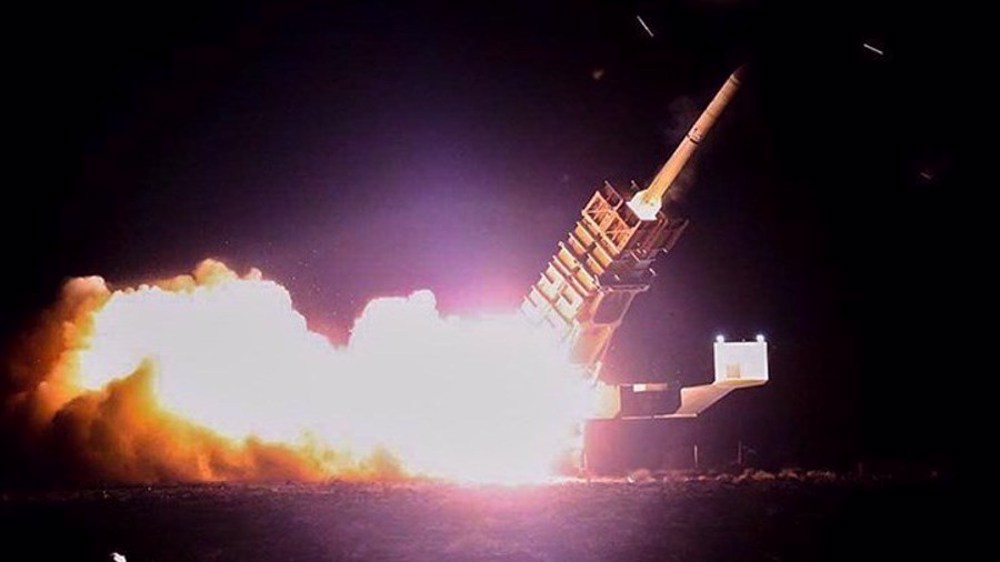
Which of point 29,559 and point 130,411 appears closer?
point 29,559

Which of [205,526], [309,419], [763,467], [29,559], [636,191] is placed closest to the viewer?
[29,559]

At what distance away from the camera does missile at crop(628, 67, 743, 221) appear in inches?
1556

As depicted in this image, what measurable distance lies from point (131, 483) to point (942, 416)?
3475 cm

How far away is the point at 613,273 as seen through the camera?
137ft

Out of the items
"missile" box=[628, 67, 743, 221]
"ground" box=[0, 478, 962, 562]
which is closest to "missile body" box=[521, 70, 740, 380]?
"missile" box=[628, 67, 743, 221]

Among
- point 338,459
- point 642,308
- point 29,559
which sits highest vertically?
point 642,308

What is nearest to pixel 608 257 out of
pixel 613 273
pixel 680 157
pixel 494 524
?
→ pixel 613 273

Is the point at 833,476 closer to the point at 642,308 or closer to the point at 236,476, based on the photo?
the point at 642,308

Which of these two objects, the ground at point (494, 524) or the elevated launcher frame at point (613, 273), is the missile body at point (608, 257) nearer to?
the elevated launcher frame at point (613, 273)

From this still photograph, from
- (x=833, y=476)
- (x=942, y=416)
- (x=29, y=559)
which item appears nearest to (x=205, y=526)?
(x=29, y=559)

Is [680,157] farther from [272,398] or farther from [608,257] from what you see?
[272,398]

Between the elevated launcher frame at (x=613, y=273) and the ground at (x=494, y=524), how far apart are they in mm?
6115

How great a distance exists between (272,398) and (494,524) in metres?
16.0

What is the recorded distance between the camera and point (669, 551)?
93.6 feet
